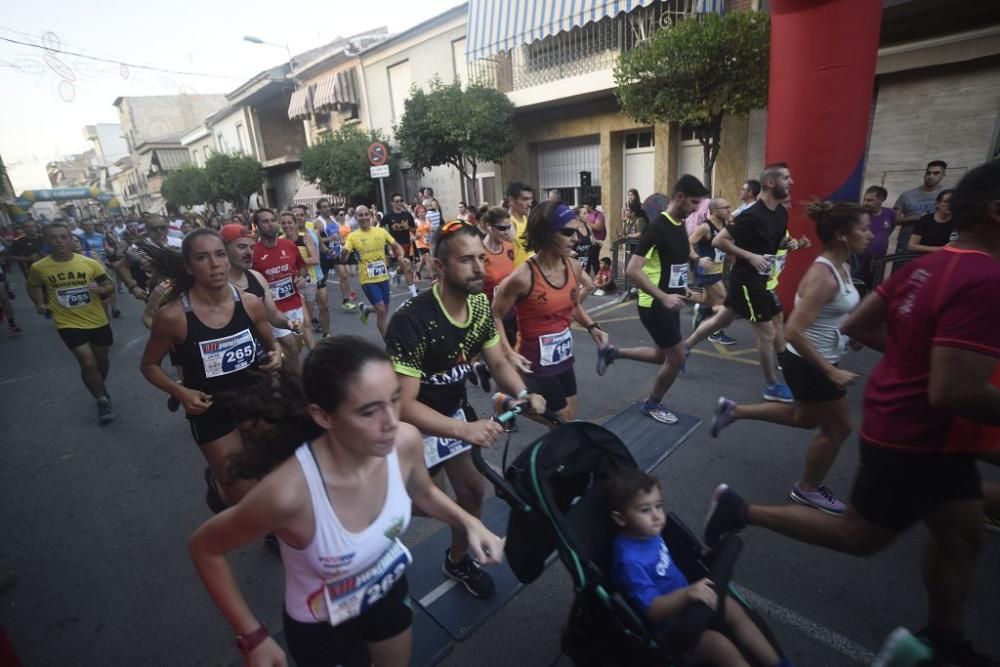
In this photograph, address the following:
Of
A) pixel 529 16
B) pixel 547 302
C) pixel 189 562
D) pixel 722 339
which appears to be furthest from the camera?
pixel 529 16

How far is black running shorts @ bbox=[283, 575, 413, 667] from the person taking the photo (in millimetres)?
1707

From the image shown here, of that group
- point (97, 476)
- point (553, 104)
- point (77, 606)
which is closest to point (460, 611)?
point (77, 606)

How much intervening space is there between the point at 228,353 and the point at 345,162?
1786 centimetres

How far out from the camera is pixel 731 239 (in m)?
5.03

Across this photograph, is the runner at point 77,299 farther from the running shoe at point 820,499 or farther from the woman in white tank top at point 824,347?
the running shoe at point 820,499

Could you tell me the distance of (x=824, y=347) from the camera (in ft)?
10.5

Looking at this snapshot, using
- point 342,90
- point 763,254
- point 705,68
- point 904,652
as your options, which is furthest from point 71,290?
point 342,90

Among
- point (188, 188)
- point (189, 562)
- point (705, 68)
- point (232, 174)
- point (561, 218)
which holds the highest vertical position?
point (232, 174)

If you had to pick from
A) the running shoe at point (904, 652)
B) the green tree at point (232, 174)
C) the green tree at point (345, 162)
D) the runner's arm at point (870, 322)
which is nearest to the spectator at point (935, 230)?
the runner's arm at point (870, 322)

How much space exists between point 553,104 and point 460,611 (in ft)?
47.2

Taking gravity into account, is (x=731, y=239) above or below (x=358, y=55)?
below

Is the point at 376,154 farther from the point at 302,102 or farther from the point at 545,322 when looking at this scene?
the point at 302,102

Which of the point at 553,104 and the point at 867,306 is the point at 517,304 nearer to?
the point at 867,306

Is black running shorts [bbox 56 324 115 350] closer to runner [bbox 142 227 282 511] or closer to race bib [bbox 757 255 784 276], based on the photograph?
runner [bbox 142 227 282 511]
